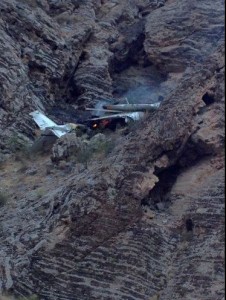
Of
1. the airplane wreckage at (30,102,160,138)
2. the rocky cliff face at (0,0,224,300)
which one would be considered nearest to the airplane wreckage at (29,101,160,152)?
the airplane wreckage at (30,102,160,138)

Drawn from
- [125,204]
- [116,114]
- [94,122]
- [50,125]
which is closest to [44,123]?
[50,125]

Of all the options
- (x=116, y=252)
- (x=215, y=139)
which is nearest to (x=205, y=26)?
(x=215, y=139)

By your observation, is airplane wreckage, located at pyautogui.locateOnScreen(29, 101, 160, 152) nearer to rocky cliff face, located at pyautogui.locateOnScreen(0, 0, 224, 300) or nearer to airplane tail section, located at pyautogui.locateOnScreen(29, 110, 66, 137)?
airplane tail section, located at pyautogui.locateOnScreen(29, 110, 66, 137)

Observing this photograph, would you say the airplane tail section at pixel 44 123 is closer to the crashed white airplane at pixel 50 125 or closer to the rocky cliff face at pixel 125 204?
the crashed white airplane at pixel 50 125

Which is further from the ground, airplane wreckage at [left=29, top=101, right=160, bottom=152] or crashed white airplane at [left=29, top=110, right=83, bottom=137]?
crashed white airplane at [left=29, top=110, right=83, bottom=137]

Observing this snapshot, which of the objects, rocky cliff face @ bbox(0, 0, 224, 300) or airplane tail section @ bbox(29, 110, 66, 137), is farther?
airplane tail section @ bbox(29, 110, 66, 137)

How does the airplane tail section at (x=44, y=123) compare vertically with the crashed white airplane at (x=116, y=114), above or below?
above

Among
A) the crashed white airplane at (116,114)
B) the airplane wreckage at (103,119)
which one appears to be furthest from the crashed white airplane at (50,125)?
the crashed white airplane at (116,114)
